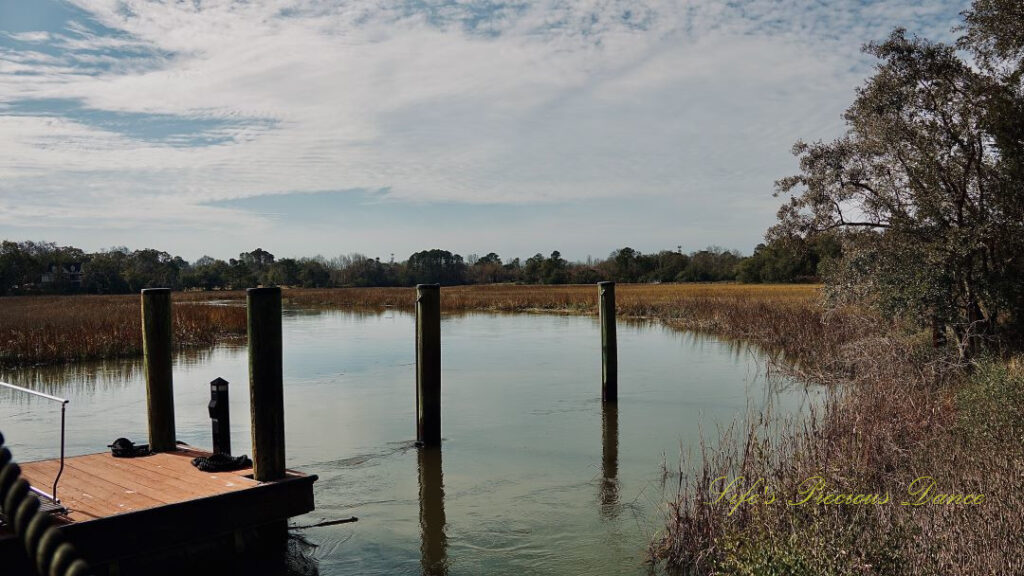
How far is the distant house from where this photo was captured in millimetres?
73625

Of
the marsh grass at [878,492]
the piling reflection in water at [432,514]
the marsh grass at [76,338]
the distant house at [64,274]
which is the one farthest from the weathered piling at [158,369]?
the distant house at [64,274]

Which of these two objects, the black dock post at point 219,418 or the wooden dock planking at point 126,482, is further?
the black dock post at point 219,418

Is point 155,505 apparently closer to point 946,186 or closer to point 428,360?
point 428,360

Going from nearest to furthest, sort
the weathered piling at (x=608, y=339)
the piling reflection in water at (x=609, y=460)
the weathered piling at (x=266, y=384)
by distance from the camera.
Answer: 1. the weathered piling at (x=266, y=384)
2. the piling reflection in water at (x=609, y=460)
3. the weathered piling at (x=608, y=339)

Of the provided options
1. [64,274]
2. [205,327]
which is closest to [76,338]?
[205,327]

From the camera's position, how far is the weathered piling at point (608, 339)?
1350 centimetres

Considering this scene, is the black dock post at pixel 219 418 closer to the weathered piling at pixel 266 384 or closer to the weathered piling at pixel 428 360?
the weathered piling at pixel 266 384

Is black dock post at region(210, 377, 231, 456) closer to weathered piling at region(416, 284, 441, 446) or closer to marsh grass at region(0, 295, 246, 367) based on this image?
weathered piling at region(416, 284, 441, 446)

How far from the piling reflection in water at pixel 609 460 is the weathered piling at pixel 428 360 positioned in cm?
244

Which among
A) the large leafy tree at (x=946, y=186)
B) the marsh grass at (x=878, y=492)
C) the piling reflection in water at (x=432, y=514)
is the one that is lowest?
the piling reflection in water at (x=432, y=514)

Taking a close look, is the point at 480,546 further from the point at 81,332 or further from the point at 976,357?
the point at 81,332

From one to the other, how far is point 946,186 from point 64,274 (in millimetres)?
81880

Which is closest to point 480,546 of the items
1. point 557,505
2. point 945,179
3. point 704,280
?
point 557,505

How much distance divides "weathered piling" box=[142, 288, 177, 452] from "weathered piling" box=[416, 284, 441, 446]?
3141mm
